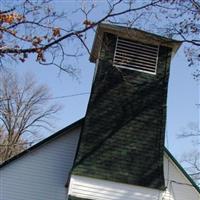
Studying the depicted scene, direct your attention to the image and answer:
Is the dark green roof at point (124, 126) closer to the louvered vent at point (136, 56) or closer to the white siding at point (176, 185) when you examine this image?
the louvered vent at point (136, 56)

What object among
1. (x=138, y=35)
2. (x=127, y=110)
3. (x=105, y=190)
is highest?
(x=138, y=35)

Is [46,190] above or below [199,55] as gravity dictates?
below

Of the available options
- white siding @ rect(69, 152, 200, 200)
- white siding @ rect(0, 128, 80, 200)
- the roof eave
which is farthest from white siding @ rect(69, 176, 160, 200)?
the roof eave

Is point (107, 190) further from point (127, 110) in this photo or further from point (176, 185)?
point (176, 185)

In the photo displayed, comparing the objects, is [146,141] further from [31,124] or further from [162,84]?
[31,124]

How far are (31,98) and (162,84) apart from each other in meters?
20.1

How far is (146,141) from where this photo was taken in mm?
13281

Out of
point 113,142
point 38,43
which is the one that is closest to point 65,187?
point 113,142

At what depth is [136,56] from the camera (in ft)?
46.4

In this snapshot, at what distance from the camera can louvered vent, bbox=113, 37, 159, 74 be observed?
14117 millimetres

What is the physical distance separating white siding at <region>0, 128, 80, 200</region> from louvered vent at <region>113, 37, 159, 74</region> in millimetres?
3067

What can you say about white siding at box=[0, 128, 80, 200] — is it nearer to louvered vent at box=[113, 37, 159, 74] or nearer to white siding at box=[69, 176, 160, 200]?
white siding at box=[69, 176, 160, 200]

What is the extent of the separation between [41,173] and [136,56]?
15.3 ft

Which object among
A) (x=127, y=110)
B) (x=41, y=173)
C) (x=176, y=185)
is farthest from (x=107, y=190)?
(x=176, y=185)
